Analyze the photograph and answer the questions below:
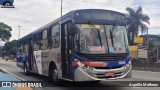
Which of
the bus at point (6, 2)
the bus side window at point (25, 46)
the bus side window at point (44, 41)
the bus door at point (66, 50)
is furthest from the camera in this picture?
the bus side window at point (25, 46)

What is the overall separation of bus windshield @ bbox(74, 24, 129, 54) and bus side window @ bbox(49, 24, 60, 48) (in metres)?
2.32

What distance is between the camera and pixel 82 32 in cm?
1256

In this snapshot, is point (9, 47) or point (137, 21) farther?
point (9, 47)

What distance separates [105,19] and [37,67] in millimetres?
7514

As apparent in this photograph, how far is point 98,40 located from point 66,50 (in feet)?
5.68

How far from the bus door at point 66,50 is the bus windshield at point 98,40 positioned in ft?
2.36

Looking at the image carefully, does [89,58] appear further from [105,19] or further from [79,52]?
[105,19]

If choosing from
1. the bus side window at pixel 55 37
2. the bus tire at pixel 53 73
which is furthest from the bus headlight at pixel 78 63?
the bus tire at pixel 53 73

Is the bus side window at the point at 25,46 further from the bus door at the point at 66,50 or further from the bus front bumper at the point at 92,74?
the bus front bumper at the point at 92,74

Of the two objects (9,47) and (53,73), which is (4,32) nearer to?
(9,47)

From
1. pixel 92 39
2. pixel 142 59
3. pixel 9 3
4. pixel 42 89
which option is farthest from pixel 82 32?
pixel 142 59

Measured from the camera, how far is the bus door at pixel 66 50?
13.2 meters

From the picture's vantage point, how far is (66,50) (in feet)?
44.9

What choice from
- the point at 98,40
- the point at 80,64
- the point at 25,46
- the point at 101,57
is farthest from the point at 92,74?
the point at 25,46
